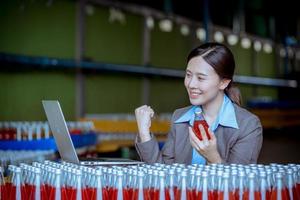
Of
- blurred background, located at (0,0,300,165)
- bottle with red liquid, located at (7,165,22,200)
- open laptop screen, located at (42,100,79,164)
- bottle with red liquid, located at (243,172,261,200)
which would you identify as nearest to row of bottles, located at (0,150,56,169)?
blurred background, located at (0,0,300,165)

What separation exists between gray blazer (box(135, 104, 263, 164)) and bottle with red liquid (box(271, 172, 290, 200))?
66 cm

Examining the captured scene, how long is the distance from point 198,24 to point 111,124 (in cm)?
613

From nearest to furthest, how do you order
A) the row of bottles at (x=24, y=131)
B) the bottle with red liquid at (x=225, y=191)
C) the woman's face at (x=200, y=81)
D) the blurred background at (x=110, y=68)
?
1. the bottle with red liquid at (x=225, y=191)
2. the woman's face at (x=200, y=81)
3. the row of bottles at (x=24, y=131)
4. the blurred background at (x=110, y=68)

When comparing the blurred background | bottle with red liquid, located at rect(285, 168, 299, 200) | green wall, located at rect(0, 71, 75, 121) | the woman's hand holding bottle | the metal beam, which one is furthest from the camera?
the metal beam

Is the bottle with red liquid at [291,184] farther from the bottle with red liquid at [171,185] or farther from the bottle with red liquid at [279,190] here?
the bottle with red liquid at [171,185]

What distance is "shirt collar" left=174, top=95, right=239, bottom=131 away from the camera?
2871 millimetres

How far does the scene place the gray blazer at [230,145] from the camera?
2.82 metres

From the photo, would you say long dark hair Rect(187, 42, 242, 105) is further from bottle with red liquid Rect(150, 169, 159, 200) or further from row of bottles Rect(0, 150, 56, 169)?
row of bottles Rect(0, 150, 56, 169)

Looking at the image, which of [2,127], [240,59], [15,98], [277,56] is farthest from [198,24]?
[2,127]

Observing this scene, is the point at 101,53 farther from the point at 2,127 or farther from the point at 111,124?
the point at 2,127

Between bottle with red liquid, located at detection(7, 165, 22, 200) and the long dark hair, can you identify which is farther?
the long dark hair

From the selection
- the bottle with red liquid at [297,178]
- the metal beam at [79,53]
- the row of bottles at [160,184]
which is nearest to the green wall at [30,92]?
the metal beam at [79,53]

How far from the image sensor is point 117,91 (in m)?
9.05

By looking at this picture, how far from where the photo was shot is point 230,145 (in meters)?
2.86
